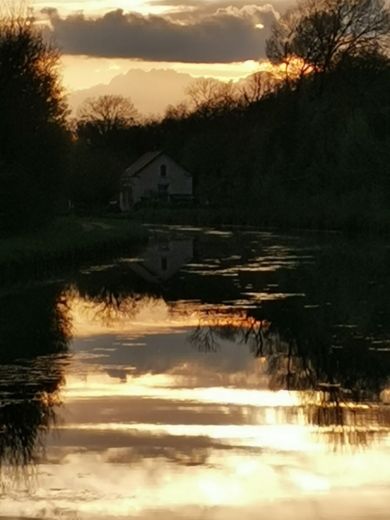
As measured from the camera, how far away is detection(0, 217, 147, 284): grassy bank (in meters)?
31.9

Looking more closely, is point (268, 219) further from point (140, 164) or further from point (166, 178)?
point (140, 164)

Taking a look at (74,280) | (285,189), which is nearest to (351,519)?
(74,280)

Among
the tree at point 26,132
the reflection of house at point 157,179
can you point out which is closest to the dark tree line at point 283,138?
the tree at point 26,132

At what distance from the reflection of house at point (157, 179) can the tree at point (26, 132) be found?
68548 mm

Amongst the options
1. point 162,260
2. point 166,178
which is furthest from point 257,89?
point 162,260

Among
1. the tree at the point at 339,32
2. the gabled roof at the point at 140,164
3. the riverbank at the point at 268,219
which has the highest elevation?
the tree at the point at 339,32

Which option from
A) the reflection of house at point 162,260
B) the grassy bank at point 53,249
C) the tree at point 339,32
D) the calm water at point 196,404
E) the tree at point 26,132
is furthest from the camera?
the tree at point 339,32

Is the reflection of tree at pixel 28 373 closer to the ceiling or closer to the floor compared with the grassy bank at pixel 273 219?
closer to the ceiling

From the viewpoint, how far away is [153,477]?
966cm

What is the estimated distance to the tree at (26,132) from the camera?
38.8 m

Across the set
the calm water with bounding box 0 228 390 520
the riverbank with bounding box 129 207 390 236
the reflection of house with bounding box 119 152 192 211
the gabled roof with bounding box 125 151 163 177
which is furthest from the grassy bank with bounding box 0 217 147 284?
the gabled roof with bounding box 125 151 163 177

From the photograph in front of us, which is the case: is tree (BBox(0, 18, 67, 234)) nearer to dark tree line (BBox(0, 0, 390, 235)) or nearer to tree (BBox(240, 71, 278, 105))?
dark tree line (BBox(0, 0, 390, 235))

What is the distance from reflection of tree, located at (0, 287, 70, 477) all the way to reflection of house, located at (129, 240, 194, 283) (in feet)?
34.9

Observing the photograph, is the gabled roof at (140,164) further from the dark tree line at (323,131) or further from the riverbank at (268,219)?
the dark tree line at (323,131)
